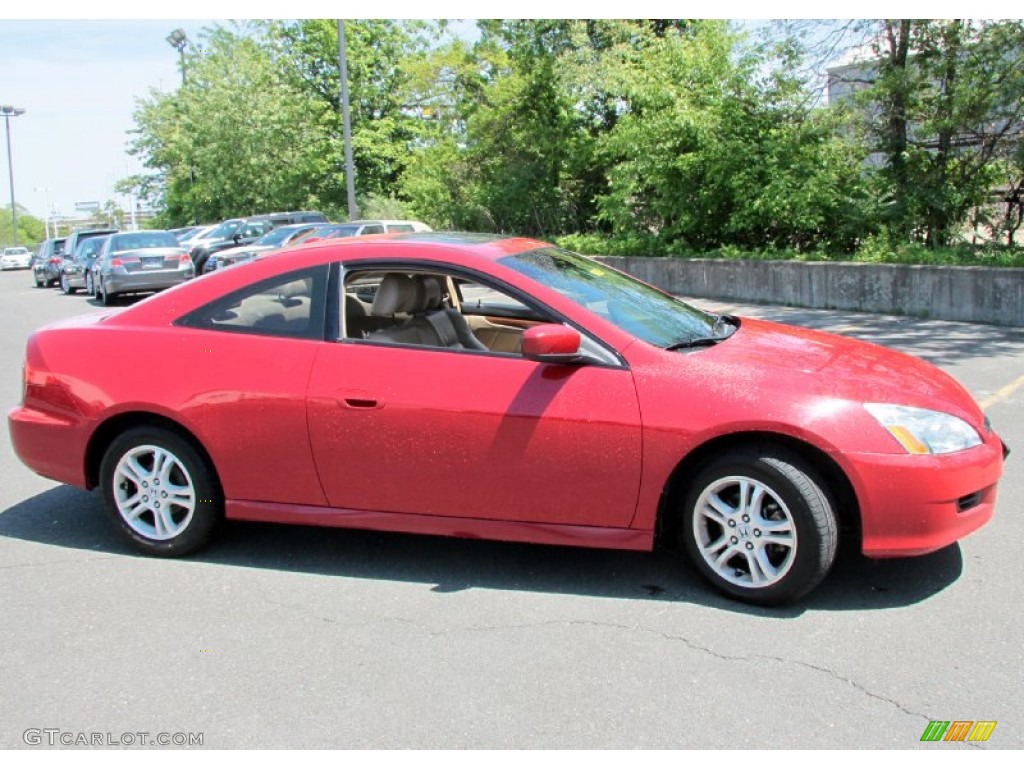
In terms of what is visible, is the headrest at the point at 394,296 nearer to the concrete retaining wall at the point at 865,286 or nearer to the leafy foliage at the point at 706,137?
the concrete retaining wall at the point at 865,286

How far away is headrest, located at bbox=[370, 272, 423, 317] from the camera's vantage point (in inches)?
193

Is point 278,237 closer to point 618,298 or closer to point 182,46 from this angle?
point 618,298

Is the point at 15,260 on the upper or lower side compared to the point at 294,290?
lower

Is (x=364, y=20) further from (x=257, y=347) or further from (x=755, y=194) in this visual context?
(x=257, y=347)

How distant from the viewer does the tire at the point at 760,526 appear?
158 inches

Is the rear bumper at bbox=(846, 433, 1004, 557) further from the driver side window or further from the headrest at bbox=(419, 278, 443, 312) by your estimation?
the headrest at bbox=(419, 278, 443, 312)

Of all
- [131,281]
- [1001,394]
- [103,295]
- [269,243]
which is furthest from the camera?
[269,243]

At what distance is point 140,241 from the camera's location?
21.8 metres

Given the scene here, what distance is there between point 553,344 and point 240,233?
26904 millimetres

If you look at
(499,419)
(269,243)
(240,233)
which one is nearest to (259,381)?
(499,419)

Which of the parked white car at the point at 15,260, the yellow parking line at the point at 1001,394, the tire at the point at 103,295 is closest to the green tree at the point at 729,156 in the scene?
the yellow parking line at the point at 1001,394

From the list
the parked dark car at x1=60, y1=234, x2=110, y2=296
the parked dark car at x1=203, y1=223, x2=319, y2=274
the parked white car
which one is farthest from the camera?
the parked white car

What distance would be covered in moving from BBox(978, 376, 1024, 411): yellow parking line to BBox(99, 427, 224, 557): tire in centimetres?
586

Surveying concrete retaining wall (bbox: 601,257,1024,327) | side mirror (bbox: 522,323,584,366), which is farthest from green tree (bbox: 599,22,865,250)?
side mirror (bbox: 522,323,584,366)
